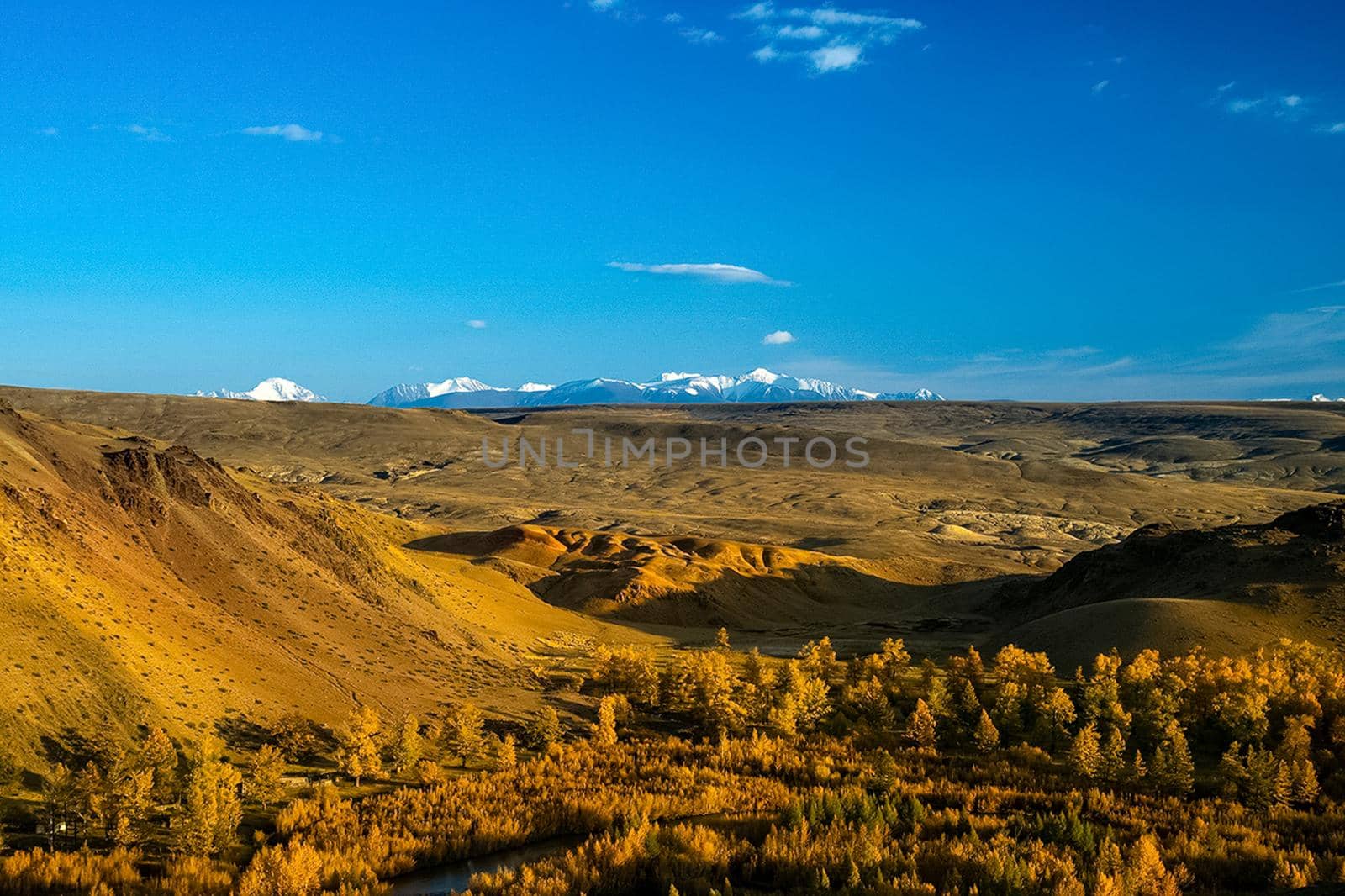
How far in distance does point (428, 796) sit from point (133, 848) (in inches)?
455

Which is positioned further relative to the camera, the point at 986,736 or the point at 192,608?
the point at 192,608

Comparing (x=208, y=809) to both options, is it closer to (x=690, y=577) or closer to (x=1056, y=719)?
(x=1056, y=719)

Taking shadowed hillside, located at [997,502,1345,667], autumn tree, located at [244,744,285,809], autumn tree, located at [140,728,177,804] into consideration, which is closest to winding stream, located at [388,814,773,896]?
autumn tree, located at [244,744,285,809]

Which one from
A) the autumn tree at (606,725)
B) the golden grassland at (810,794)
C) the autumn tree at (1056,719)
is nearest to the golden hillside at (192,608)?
the golden grassland at (810,794)

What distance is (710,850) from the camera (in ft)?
111

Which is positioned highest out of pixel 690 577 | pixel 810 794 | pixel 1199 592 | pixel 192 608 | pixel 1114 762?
pixel 192 608

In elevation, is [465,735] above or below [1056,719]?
above

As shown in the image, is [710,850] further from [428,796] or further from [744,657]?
[744,657]

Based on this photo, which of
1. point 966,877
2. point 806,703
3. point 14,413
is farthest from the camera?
point 14,413

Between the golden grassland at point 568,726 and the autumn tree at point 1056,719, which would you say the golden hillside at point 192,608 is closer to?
the golden grassland at point 568,726

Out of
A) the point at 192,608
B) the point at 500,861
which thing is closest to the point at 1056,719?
the point at 500,861

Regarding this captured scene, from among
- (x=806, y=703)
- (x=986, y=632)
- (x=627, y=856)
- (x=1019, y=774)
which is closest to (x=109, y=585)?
(x=627, y=856)

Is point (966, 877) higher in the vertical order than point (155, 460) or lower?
lower

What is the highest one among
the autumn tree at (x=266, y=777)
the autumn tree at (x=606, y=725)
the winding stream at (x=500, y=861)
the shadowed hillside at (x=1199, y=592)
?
the shadowed hillside at (x=1199, y=592)
